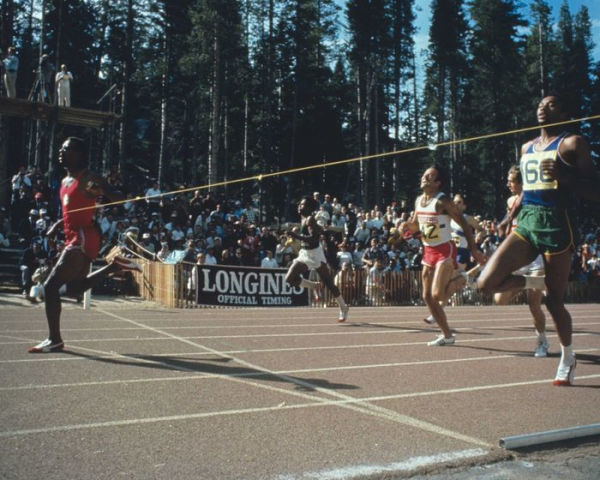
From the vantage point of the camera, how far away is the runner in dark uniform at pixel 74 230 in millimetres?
6512

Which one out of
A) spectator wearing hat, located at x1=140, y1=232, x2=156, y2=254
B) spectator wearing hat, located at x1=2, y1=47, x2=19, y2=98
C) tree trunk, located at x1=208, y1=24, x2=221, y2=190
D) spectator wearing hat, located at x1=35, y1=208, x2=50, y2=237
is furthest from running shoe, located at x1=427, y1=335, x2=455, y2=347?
tree trunk, located at x1=208, y1=24, x2=221, y2=190

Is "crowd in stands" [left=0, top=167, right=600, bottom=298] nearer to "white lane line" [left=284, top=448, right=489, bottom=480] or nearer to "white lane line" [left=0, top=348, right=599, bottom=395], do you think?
"white lane line" [left=0, top=348, right=599, bottom=395]

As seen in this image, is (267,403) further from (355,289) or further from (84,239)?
(355,289)

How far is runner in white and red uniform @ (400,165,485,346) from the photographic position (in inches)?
298

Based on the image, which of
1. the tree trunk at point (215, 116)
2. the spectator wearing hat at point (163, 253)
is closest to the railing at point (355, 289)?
the spectator wearing hat at point (163, 253)

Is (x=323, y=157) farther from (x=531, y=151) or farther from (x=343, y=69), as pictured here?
(x=531, y=151)

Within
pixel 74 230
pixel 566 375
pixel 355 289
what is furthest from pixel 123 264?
pixel 355 289

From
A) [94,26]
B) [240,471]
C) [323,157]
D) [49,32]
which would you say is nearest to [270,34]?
[323,157]

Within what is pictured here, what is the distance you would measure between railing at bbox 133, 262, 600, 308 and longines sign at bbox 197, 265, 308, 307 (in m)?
0.35

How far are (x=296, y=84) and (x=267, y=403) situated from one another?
36.0 m

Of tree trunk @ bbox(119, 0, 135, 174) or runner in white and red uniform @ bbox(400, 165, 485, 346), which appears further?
tree trunk @ bbox(119, 0, 135, 174)

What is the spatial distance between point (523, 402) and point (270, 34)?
37.3 metres

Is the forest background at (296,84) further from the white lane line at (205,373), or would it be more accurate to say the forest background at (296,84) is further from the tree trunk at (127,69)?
the white lane line at (205,373)

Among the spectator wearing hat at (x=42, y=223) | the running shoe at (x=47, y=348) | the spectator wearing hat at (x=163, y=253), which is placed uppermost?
the spectator wearing hat at (x=42, y=223)
